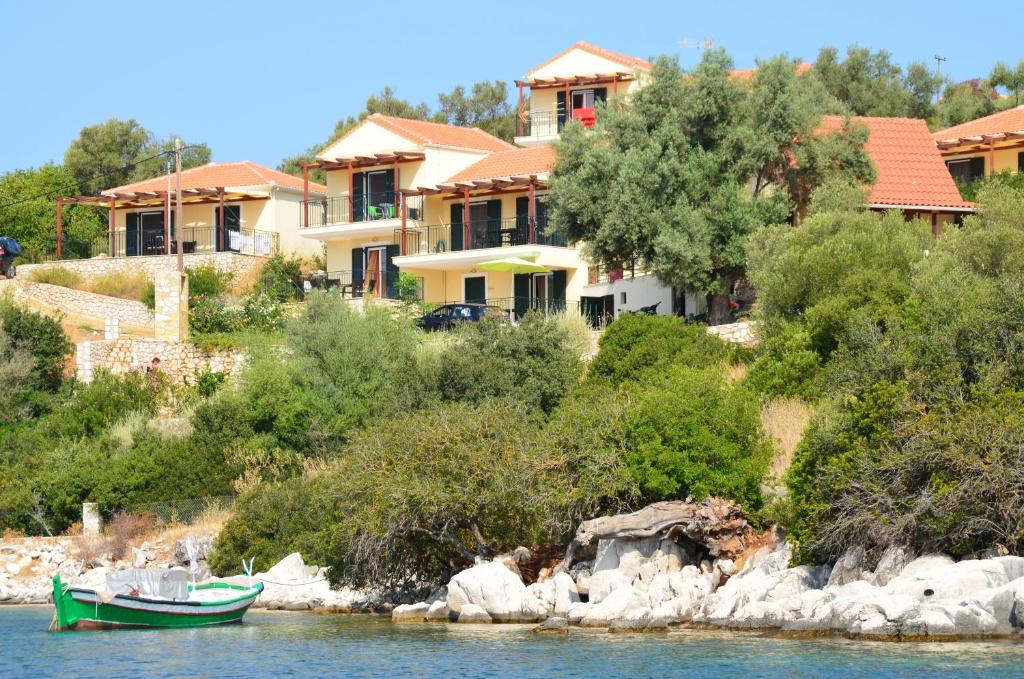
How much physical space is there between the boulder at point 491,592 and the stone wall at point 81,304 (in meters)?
27.8

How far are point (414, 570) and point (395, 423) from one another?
3.21 metres

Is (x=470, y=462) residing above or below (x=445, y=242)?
below

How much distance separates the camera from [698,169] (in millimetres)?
45812

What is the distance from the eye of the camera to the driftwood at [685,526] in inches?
1195

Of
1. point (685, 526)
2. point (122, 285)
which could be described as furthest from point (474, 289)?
point (685, 526)

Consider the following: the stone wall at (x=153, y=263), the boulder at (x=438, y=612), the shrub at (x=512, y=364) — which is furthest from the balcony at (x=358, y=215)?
the boulder at (x=438, y=612)

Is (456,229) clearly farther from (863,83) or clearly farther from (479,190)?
(863,83)

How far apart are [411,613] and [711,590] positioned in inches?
251

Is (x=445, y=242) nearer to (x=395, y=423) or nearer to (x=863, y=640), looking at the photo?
(x=395, y=423)

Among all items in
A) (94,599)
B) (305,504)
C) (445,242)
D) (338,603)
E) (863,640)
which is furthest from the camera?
(445,242)

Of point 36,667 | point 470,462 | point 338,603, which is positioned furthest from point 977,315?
point 36,667

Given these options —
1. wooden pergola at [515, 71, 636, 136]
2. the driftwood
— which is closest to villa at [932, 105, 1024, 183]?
wooden pergola at [515, 71, 636, 136]

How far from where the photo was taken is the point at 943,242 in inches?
1565

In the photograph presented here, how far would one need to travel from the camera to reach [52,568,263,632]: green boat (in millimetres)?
32625
